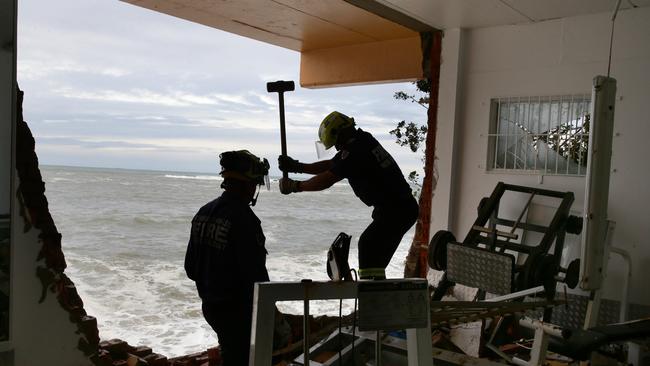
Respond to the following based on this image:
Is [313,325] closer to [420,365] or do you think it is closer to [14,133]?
[14,133]

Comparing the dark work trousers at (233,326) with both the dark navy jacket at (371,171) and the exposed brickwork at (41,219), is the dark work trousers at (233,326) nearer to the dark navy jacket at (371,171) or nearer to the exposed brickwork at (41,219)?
the exposed brickwork at (41,219)

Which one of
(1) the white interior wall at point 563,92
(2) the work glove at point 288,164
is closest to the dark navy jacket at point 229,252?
(2) the work glove at point 288,164

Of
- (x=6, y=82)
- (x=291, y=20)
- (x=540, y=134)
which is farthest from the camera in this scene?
(x=291, y=20)

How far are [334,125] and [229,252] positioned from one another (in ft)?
5.69

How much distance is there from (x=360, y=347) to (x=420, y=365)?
856 mm

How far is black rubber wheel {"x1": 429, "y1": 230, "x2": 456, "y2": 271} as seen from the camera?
4.68 m

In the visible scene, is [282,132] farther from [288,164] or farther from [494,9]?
[494,9]

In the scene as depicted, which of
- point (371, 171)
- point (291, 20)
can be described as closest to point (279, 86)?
point (371, 171)

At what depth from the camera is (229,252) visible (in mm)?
2631

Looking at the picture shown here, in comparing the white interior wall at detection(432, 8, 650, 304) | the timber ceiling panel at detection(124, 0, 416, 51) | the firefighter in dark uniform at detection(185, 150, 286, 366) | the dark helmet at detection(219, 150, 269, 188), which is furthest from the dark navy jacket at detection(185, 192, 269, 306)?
the white interior wall at detection(432, 8, 650, 304)

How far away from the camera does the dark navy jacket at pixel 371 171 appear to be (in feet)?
13.0

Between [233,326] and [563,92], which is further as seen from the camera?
Answer: [563,92]

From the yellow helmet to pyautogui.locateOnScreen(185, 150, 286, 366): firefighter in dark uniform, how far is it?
4.26 feet

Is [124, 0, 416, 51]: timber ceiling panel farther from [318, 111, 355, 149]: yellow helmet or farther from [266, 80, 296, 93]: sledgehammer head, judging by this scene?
[266, 80, 296, 93]: sledgehammer head
